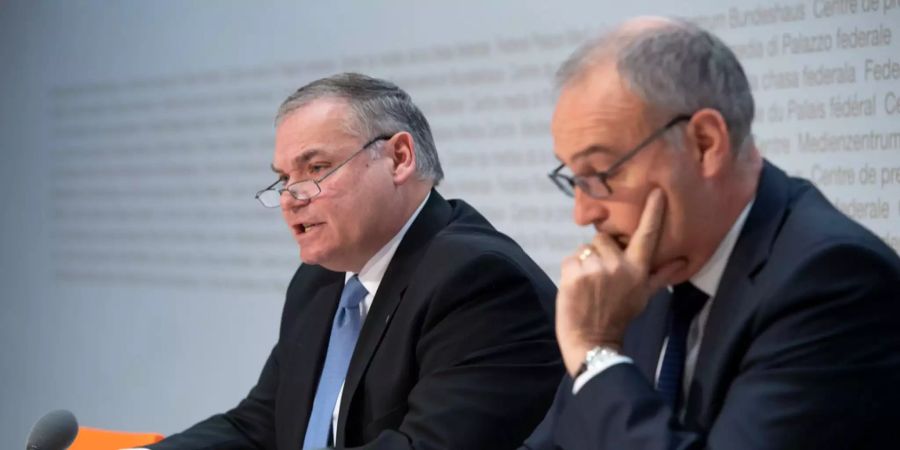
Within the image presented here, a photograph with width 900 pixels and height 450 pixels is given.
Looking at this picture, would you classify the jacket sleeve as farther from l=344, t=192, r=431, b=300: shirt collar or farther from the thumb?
l=344, t=192, r=431, b=300: shirt collar

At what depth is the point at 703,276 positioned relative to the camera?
1.98 meters

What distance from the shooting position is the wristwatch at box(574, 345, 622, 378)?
6.25 ft

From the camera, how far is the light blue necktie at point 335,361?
298 cm

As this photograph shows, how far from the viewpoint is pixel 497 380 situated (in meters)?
2.73

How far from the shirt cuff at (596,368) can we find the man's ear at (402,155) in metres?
1.28

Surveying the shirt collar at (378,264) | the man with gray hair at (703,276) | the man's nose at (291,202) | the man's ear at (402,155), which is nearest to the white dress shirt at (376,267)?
the shirt collar at (378,264)

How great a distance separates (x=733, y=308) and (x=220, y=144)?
4227 millimetres

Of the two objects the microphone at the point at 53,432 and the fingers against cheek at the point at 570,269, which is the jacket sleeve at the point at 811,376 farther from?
the microphone at the point at 53,432

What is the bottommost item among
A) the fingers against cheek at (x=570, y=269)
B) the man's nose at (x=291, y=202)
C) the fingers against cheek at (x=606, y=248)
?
the man's nose at (x=291, y=202)

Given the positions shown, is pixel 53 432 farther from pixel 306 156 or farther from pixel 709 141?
pixel 709 141

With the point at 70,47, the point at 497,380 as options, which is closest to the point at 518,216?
the point at 497,380

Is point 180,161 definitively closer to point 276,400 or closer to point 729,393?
point 276,400

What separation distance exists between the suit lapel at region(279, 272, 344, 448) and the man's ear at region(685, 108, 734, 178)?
Result: 146cm

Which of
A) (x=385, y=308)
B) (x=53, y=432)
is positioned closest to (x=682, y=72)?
(x=385, y=308)
